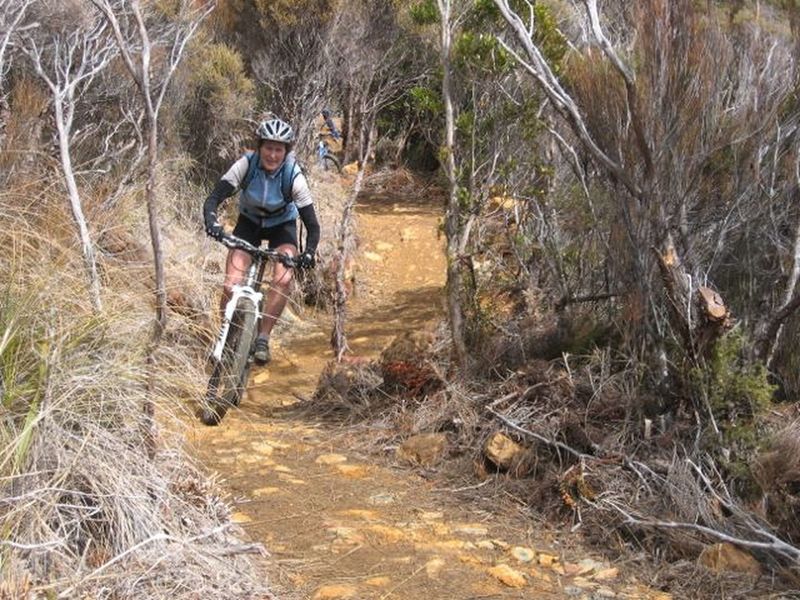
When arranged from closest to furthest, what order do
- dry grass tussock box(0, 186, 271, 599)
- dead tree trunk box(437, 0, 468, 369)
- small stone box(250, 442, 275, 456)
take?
1. dry grass tussock box(0, 186, 271, 599)
2. small stone box(250, 442, 275, 456)
3. dead tree trunk box(437, 0, 468, 369)

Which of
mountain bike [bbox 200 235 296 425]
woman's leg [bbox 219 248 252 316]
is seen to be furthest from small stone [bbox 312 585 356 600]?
woman's leg [bbox 219 248 252 316]

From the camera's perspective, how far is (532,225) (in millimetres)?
7609

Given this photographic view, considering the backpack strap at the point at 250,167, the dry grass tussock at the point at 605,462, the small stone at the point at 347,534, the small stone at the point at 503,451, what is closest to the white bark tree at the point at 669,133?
the dry grass tussock at the point at 605,462

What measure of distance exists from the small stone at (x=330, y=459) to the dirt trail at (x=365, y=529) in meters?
0.01

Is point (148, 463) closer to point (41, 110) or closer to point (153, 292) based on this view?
point (153, 292)

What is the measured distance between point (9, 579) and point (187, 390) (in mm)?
1245

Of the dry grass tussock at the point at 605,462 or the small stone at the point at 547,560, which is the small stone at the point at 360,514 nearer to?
the dry grass tussock at the point at 605,462

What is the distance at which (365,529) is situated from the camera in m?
4.79

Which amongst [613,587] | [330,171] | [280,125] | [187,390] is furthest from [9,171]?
[330,171]

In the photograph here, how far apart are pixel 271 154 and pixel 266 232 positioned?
0.65 m

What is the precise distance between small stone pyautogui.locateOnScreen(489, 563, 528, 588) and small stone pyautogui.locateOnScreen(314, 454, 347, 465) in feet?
5.54

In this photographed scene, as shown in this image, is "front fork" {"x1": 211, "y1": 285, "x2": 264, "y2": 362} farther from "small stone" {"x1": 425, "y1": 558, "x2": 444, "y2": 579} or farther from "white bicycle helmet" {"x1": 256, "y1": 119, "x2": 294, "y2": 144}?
"small stone" {"x1": 425, "y1": 558, "x2": 444, "y2": 579}

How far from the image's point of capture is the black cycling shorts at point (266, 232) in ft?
23.3

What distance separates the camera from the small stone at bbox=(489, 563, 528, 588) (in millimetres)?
4316
